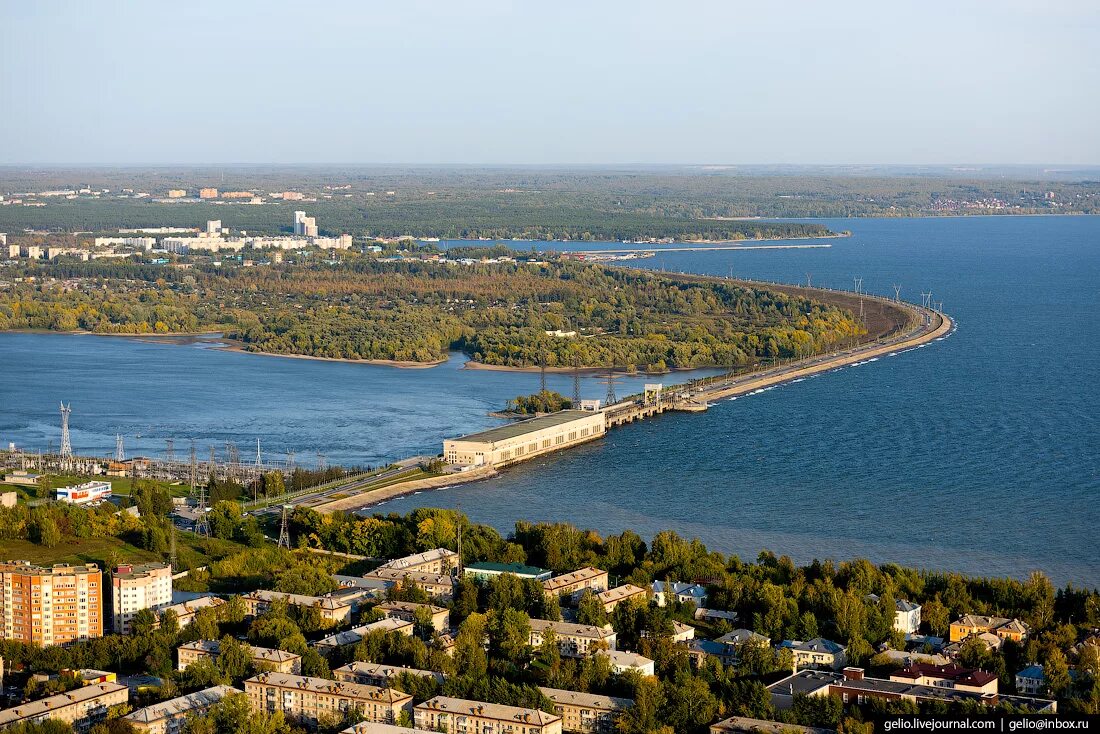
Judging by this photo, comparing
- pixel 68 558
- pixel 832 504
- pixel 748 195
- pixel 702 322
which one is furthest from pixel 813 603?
pixel 748 195

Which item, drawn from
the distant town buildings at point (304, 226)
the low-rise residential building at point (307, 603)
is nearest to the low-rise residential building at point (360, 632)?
the low-rise residential building at point (307, 603)

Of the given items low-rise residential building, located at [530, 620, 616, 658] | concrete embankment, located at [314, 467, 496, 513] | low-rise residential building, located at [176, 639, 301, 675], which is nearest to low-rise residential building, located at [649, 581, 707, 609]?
low-rise residential building, located at [530, 620, 616, 658]

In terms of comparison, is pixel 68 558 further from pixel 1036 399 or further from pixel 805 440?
pixel 1036 399

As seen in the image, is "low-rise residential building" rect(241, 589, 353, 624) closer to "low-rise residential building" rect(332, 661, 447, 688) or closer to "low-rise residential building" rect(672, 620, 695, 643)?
"low-rise residential building" rect(332, 661, 447, 688)

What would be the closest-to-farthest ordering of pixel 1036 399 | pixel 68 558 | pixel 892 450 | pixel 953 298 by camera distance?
pixel 68 558 < pixel 892 450 < pixel 1036 399 < pixel 953 298

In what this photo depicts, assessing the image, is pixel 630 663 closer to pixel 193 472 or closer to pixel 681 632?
pixel 681 632

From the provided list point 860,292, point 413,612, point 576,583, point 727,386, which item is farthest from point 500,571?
point 860,292

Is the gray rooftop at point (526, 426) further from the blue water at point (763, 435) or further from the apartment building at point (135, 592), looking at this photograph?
the apartment building at point (135, 592)
